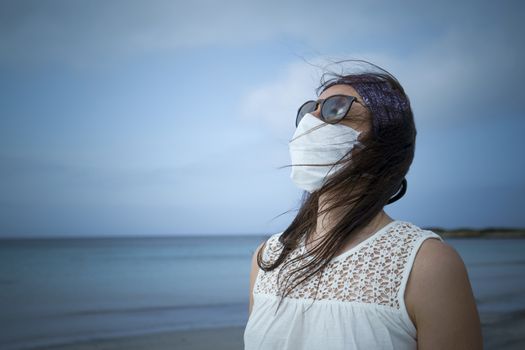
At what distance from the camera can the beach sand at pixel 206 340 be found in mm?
7273

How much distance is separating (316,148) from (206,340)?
22.6ft

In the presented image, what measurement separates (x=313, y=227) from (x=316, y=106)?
0.43 metres

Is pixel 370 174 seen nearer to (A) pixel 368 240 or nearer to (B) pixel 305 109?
(A) pixel 368 240

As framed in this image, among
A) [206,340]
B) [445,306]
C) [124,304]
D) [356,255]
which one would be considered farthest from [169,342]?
[445,306]

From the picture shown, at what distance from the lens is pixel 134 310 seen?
11.8 metres

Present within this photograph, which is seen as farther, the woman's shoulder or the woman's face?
the woman's face

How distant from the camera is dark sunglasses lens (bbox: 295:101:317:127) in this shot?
5.57 feet

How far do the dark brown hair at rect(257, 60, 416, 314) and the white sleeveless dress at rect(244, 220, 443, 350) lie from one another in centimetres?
6

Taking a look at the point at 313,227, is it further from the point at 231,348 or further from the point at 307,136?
the point at 231,348

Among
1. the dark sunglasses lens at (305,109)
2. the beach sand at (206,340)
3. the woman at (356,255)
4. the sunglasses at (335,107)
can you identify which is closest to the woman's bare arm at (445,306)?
the woman at (356,255)

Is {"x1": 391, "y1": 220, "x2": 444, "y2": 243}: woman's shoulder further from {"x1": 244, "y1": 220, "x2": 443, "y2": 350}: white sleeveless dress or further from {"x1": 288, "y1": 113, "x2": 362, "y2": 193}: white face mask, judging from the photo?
{"x1": 288, "y1": 113, "x2": 362, "y2": 193}: white face mask

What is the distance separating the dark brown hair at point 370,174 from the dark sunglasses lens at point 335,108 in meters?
0.06

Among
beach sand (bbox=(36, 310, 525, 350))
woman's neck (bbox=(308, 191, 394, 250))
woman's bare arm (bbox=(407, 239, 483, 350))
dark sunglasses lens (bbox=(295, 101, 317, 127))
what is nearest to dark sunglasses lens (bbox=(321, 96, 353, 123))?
dark sunglasses lens (bbox=(295, 101, 317, 127))

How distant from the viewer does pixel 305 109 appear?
68.2 inches
